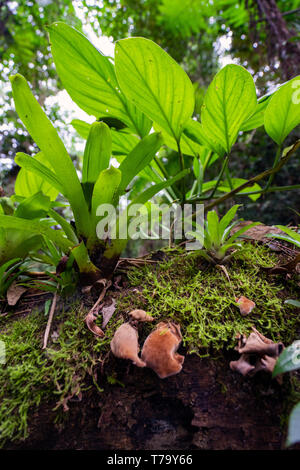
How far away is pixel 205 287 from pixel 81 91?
2.30ft

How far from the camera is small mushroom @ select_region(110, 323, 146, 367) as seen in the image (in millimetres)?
418

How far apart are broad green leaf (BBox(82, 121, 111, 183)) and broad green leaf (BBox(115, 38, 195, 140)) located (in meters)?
0.15

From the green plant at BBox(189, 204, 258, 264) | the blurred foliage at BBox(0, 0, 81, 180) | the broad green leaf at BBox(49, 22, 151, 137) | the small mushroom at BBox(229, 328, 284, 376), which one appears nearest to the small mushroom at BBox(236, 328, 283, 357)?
the small mushroom at BBox(229, 328, 284, 376)

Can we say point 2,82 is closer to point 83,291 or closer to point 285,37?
→ point 285,37

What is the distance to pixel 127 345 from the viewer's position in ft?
1.43

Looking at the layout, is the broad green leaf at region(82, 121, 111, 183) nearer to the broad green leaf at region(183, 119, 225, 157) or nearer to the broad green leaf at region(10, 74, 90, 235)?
the broad green leaf at region(10, 74, 90, 235)

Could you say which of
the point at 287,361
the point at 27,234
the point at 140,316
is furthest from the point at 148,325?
the point at 27,234

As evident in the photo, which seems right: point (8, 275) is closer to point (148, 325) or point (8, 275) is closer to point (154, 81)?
point (148, 325)

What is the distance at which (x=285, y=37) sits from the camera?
1.73 meters

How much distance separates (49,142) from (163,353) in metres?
0.53

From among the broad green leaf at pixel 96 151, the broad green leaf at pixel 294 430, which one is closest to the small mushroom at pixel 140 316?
the broad green leaf at pixel 294 430

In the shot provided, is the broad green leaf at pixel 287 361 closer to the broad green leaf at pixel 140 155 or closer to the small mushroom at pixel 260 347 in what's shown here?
the small mushroom at pixel 260 347

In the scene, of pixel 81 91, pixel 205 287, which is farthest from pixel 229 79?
pixel 205 287

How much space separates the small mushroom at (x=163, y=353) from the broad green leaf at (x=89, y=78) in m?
0.67
